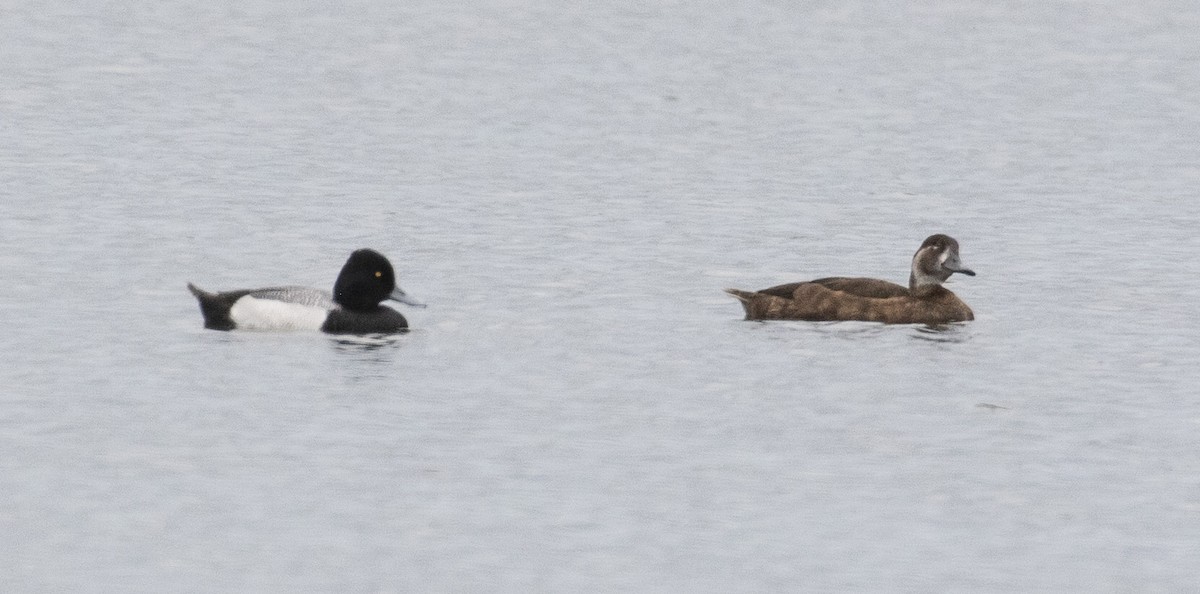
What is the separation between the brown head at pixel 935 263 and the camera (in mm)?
20344

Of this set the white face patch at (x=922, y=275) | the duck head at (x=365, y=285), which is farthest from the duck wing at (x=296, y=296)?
the white face patch at (x=922, y=275)

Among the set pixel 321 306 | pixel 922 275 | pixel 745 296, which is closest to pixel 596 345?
pixel 745 296

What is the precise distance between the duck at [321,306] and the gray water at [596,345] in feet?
1.00

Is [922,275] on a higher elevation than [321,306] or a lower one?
higher

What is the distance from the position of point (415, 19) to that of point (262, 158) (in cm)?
2824

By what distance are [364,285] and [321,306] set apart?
1.25ft

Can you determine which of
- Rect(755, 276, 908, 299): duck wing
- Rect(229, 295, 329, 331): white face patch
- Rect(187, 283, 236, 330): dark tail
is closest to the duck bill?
Rect(229, 295, 329, 331): white face patch

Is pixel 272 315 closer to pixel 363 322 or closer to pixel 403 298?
pixel 363 322

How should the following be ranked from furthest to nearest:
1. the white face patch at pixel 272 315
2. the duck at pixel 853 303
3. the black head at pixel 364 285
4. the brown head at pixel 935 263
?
1. the brown head at pixel 935 263
2. the duck at pixel 853 303
3. the black head at pixel 364 285
4. the white face patch at pixel 272 315

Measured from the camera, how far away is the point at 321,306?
62.8 ft

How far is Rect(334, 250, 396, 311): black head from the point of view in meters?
19.2

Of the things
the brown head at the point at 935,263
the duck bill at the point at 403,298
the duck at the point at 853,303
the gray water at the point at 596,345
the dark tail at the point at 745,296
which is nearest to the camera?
the gray water at the point at 596,345

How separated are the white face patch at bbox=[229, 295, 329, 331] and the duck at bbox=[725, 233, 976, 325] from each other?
3.46m

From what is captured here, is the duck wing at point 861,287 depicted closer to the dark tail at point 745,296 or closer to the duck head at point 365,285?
the dark tail at point 745,296
